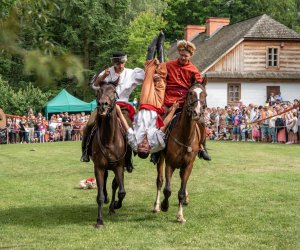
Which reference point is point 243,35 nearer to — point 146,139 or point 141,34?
point 141,34

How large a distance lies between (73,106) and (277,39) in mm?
21279

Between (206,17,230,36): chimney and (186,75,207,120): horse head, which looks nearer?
(186,75,207,120): horse head

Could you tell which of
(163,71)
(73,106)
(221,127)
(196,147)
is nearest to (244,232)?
(196,147)

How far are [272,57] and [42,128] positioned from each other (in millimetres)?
24375

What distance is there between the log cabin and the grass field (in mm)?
33097

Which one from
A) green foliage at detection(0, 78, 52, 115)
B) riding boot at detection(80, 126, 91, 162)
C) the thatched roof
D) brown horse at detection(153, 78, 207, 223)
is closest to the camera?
brown horse at detection(153, 78, 207, 223)

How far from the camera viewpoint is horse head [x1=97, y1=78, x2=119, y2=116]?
8.11 m

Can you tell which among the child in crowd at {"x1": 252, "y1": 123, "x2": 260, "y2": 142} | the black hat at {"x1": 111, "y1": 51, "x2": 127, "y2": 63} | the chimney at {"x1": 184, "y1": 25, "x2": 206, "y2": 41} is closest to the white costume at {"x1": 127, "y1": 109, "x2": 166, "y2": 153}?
the black hat at {"x1": 111, "y1": 51, "x2": 127, "y2": 63}

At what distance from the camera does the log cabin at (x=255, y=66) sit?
49.4 metres

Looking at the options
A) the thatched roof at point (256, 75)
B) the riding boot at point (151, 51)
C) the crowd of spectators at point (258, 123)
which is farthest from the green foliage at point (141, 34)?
the riding boot at point (151, 51)

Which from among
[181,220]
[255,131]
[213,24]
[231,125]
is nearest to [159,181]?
[181,220]

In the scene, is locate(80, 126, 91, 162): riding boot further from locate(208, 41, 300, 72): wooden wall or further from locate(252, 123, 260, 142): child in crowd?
locate(208, 41, 300, 72): wooden wall

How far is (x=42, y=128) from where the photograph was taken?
34438 mm

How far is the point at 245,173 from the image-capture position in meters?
15.0
